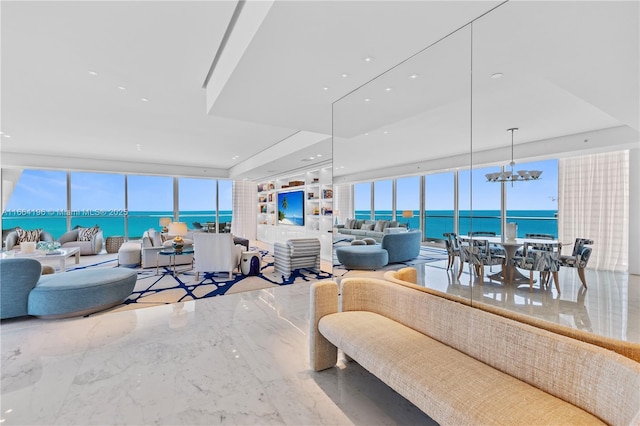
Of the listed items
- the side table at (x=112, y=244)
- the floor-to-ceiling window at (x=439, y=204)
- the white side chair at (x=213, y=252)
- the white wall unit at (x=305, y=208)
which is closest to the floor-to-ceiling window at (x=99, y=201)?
the side table at (x=112, y=244)

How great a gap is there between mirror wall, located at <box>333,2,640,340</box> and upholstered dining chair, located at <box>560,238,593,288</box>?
39 mm

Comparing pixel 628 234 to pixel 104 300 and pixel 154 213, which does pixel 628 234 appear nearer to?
pixel 104 300

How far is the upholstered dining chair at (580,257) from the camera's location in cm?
182

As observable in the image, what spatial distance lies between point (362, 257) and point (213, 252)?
9.37 ft

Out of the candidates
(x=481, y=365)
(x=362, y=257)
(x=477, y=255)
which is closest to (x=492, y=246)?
(x=477, y=255)

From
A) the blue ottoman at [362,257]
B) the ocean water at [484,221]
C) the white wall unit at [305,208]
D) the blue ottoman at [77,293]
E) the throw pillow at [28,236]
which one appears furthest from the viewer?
the throw pillow at [28,236]

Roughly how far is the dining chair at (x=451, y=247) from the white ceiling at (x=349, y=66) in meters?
0.73

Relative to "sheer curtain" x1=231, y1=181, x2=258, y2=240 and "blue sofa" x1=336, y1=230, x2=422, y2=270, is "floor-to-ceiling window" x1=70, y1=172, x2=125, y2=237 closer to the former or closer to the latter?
"sheer curtain" x1=231, y1=181, x2=258, y2=240

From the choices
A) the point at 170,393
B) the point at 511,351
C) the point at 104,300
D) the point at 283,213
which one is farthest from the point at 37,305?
the point at 283,213

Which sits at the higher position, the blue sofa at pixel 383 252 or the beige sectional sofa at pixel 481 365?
the blue sofa at pixel 383 252

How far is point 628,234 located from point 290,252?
456 centimetres

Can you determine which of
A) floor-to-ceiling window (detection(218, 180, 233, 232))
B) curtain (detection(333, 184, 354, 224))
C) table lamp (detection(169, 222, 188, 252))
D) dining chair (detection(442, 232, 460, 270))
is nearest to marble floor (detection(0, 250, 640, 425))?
dining chair (detection(442, 232, 460, 270))

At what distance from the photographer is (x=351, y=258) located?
13.1 feet

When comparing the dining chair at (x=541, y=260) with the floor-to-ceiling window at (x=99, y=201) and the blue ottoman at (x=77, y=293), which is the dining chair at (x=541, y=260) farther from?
the floor-to-ceiling window at (x=99, y=201)
